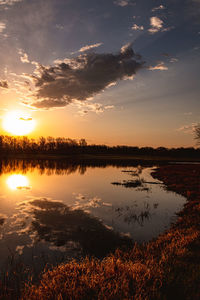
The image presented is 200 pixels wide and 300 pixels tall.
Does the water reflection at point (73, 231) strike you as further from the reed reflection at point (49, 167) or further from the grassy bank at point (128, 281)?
the reed reflection at point (49, 167)

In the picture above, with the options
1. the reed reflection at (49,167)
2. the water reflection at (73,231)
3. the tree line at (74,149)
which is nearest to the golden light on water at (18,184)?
the reed reflection at (49,167)

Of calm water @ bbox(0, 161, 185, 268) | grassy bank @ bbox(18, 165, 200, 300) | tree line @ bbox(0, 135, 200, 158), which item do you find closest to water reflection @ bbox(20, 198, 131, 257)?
calm water @ bbox(0, 161, 185, 268)

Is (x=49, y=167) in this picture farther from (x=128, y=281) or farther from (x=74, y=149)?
(x=74, y=149)

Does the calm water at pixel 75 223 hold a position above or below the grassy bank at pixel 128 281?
below

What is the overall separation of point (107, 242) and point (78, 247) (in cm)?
164

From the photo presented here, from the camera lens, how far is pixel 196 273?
17.8 ft

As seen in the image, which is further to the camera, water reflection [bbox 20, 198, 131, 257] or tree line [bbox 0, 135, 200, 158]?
tree line [bbox 0, 135, 200, 158]

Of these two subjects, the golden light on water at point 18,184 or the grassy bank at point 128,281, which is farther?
the golden light on water at point 18,184

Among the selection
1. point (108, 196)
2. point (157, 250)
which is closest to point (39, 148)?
point (108, 196)

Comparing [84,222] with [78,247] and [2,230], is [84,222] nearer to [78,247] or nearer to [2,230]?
[78,247]

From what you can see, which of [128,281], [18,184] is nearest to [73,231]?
[128,281]

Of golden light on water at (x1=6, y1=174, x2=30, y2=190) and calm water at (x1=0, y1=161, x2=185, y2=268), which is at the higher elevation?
calm water at (x1=0, y1=161, x2=185, y2=268)

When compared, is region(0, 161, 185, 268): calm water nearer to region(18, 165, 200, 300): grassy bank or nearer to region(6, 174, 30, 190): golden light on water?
region(18, 165, 200, 300): grassy bank

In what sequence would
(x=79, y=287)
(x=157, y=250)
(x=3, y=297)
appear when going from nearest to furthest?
(x=79, y=287) < (x=3, y=297) < (x=157, y=250)
